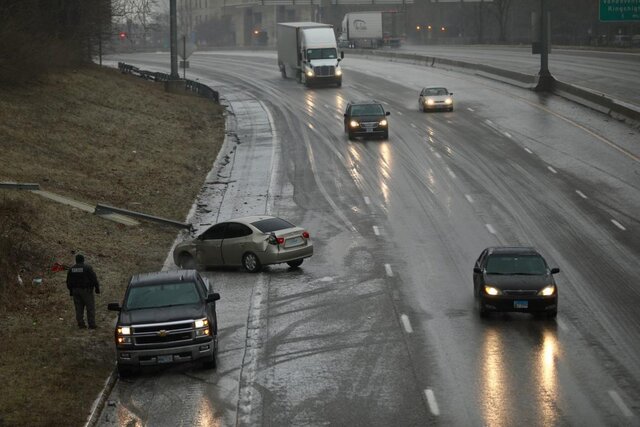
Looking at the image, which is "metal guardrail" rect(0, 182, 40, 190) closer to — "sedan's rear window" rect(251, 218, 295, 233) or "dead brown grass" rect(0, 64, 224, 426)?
"dead brown grass" rect(0, 64, 224, 426)

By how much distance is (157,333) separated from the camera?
1942 cm

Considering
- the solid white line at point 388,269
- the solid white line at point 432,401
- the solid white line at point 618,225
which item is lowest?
the solid white line at point 432,401

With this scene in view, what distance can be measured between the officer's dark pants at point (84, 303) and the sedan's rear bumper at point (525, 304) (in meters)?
8.01

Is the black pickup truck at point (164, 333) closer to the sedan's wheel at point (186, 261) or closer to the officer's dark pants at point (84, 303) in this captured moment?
the officer's dark pants at point (84, 303)

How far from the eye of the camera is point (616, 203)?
37.3 meters

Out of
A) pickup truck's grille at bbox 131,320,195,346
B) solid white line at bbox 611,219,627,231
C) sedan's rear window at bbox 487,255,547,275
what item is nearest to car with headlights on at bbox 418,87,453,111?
solid white line at bbox 611,219,627,231

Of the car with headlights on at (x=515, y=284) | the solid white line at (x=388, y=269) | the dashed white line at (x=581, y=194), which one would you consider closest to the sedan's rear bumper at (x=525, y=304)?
the car with headlights on at (x=515, y=284)

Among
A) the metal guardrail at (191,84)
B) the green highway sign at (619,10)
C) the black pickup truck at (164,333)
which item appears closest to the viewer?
the black pickup truck at (164,333)

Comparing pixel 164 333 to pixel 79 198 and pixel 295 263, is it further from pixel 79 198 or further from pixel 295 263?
pixel 79 198

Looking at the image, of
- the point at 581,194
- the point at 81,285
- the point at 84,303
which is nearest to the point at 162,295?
the point at 81,285

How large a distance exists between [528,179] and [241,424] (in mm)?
26710

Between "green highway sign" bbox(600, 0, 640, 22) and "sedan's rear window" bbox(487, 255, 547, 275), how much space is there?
104 feet

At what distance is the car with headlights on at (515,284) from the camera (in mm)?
22906

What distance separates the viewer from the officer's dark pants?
22375 mm
